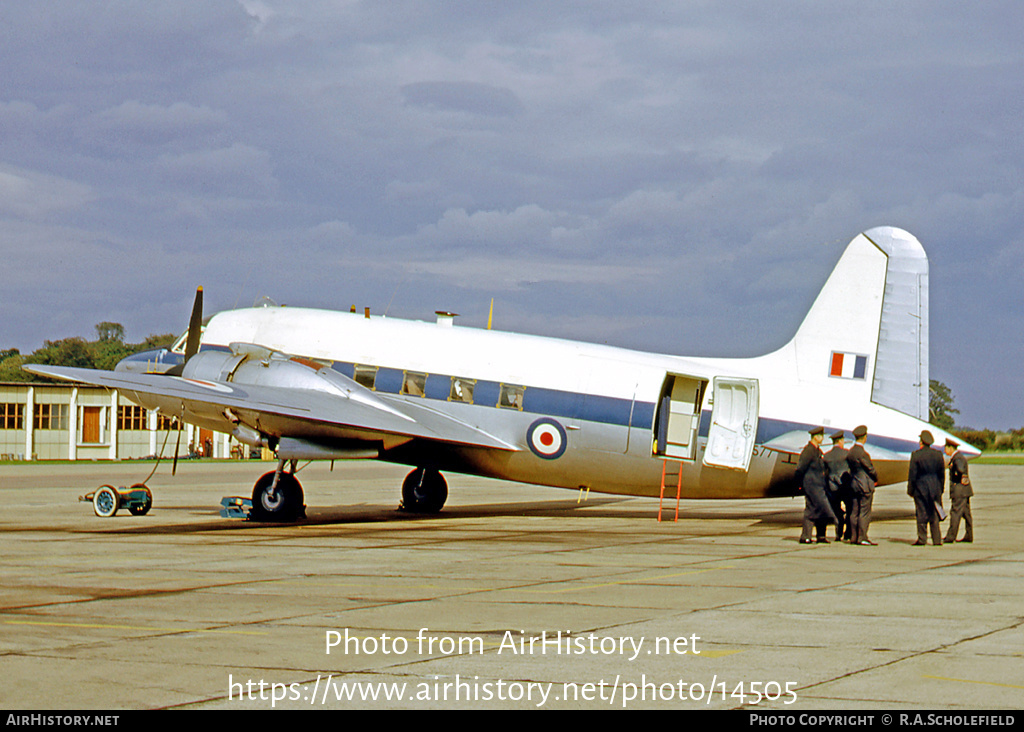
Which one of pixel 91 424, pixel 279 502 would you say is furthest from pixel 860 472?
pixel 91 424

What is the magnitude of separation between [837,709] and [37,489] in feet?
111

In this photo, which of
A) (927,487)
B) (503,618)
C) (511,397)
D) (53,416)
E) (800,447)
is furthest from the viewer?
(53,416)

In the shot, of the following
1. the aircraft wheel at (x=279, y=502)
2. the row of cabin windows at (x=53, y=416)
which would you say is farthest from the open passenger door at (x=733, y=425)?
the row of cabin windows at (x=53, y=416)

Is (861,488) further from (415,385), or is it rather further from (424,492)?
(424,492)

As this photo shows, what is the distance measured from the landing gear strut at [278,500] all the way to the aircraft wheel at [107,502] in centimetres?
402

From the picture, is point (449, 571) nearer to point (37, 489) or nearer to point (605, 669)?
point (605, 669)

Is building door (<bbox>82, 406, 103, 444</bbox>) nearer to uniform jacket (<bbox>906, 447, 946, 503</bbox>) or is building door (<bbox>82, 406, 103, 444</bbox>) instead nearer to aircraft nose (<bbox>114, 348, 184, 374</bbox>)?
aircraft nose (<bbox>114, 348, 184, 374</bbox>)

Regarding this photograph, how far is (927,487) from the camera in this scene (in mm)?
17672

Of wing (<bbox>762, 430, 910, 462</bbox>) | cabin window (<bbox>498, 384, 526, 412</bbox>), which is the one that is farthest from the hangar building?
wing (<bbox>762, 430, 910, 462</bbox>)

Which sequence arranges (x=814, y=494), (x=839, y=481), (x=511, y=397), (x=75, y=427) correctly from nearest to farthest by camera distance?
(x=814, y=494)
(x=839, y=481)
(x=511, y=397)
(x=75, y=427)

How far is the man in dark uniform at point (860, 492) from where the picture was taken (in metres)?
17.8

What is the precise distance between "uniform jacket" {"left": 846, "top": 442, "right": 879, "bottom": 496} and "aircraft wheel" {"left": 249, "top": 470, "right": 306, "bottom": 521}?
1084cm

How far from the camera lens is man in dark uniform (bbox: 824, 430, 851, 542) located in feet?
60.3

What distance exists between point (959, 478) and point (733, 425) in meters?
4.87
